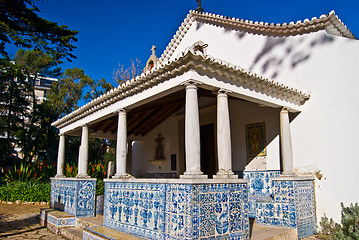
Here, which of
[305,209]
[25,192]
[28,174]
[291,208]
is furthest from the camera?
[28,174]

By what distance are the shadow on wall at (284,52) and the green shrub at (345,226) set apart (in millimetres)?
3512

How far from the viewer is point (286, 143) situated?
650 cm

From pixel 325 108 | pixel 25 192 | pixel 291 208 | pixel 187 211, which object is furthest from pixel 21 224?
pixel 325 108

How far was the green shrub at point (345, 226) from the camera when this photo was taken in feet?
16.8

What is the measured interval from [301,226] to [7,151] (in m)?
17.5

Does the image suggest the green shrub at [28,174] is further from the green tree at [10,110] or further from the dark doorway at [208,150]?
the dark doorway at [208,150]

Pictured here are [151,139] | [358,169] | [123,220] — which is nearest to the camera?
[123,220]

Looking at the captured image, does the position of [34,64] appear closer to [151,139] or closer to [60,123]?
[60,123]

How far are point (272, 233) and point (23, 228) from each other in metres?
6.37

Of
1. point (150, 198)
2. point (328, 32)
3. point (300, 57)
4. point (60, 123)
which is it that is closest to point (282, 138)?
point (300, 57)

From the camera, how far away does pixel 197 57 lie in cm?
468

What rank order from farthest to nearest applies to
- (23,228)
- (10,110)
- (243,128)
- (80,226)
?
(10,110) → (243,128) → (23,228) → (80,226)

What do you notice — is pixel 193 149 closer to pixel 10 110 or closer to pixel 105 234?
pixel 105 234

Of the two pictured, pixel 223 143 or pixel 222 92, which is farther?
pixel 222 92
